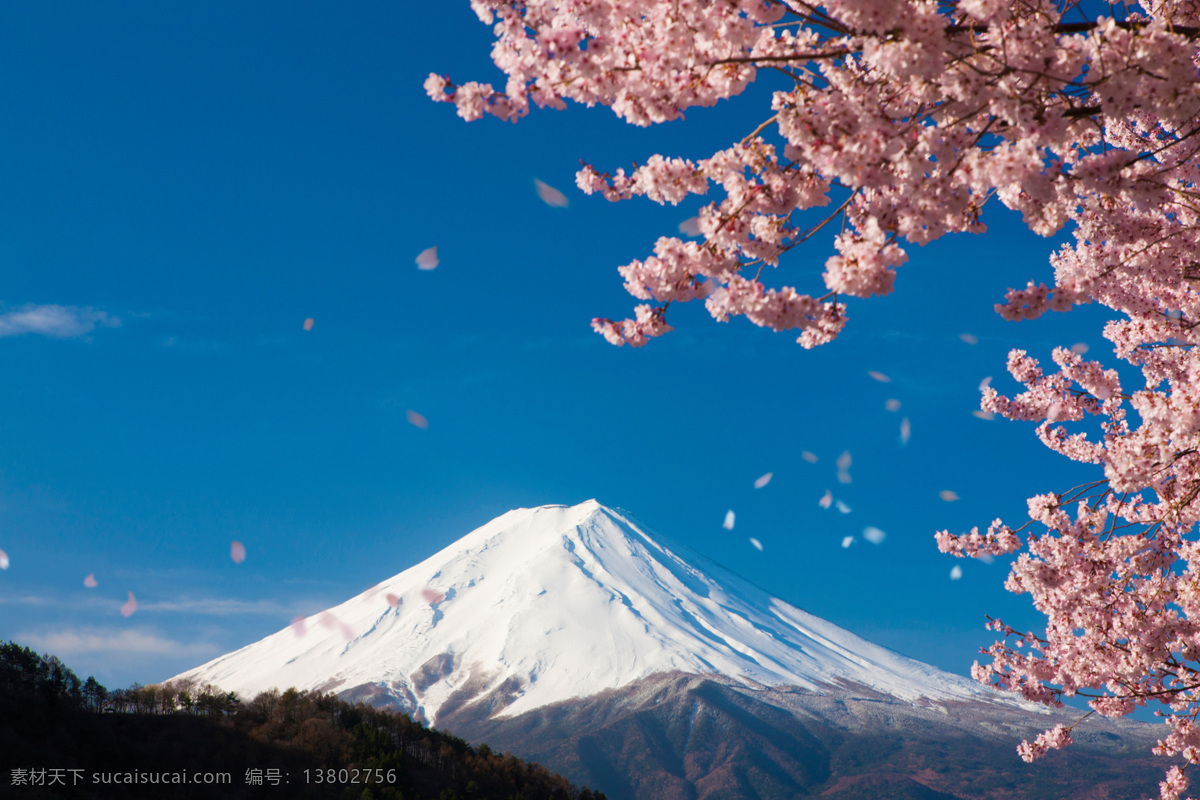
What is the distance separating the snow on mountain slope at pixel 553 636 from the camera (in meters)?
82.6

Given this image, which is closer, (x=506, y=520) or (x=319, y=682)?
(x=319, y=682)

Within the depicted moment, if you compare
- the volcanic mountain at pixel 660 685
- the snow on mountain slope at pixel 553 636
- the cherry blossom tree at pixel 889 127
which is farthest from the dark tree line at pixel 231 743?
the snow on mountain slope at pixel 553 636

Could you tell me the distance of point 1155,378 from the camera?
620 centimetres

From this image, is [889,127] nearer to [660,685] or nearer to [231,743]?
[231,743]

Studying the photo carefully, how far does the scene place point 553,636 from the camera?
90.4 meters

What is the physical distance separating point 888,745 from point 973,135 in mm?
88992

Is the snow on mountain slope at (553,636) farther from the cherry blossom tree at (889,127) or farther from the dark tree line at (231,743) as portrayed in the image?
the cherry blossom tree at (889,127)

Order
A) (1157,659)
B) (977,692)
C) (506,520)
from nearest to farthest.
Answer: (1157,659), (977,692), (506,520)

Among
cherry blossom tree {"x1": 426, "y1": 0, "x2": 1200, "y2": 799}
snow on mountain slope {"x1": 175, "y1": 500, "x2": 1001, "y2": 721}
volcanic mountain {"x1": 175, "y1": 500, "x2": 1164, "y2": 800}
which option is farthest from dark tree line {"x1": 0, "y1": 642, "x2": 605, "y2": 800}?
snow on mountain slope {"x1": 175, "y1": 500, "x2": 1001, "y2": 721}

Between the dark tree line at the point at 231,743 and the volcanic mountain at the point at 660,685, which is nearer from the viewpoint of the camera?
the dark tree line at the point at 231,743

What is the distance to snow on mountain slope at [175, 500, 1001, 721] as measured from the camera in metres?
82.6

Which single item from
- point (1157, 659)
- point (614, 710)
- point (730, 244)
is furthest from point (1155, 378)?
point (614, 710)

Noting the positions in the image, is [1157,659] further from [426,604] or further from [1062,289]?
[426,604]

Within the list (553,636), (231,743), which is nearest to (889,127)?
(231,743)
